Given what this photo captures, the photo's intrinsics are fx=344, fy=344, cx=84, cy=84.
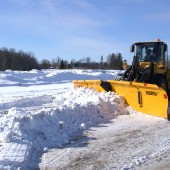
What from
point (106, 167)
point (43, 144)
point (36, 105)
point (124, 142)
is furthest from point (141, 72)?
point (106, 167)

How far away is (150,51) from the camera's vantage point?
38.8 feet

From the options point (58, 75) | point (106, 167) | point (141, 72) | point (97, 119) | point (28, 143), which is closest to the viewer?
point (106, 167)

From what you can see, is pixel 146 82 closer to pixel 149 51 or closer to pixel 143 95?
pixel 143 95

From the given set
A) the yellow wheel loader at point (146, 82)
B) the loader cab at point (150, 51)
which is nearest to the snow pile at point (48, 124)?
the yellow wheel loader at point (146, 82)

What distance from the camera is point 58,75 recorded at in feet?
111

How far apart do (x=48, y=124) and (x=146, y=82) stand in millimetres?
4258

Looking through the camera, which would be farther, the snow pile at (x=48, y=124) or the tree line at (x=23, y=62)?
the tree line at (x=23, y=62)

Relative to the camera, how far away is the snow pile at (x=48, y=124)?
18.9 ft

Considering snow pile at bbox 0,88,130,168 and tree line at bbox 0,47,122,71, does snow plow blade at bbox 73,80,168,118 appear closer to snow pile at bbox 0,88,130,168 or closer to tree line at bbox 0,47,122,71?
snow pile at bbox 0,88,130,168

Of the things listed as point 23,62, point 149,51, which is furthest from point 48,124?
point 23,62

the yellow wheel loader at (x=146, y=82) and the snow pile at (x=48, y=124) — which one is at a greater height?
the yellow wheel loader at (x=146, y=82)

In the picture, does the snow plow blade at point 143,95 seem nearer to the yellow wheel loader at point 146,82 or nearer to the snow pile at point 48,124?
the yellow wheel loader at point 146,82

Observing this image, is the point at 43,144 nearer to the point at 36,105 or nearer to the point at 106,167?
the point at 106,167

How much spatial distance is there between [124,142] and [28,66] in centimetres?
6881
